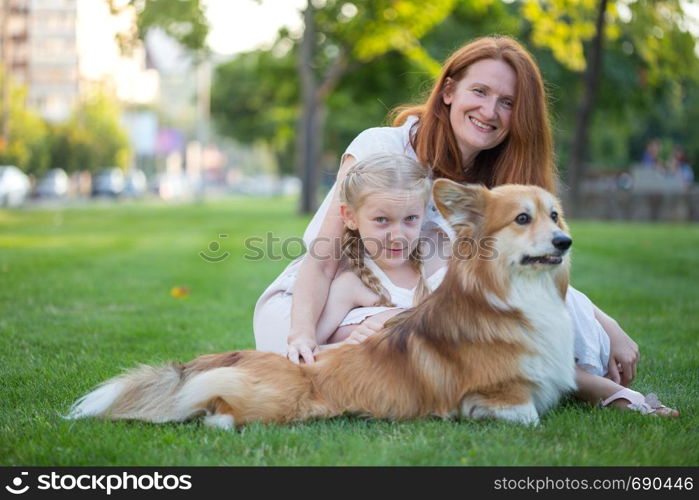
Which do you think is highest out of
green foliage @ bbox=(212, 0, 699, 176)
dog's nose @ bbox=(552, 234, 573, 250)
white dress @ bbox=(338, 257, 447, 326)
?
green foliage @ bbox=(212, 0, 699, 176)

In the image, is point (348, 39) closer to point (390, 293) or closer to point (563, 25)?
point (563, 25)

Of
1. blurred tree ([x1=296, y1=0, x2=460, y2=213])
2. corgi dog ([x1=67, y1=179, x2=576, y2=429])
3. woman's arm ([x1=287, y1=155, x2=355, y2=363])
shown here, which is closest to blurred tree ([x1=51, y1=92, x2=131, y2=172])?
blurred tree ([x1=296, y1=0, x2=460, y2=213])

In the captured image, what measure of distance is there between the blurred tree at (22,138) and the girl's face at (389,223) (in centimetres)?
3609

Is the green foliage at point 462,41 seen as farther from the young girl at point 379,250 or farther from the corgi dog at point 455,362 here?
the corgi dog at point 455,362

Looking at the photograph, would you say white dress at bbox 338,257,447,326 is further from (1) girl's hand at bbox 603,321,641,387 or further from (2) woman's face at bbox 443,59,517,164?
(1) girl's hand at bbox 603,321,641,387

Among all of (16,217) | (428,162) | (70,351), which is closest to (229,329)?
(70,351)

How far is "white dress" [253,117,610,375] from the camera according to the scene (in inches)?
175

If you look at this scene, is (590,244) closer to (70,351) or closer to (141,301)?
(141,301)

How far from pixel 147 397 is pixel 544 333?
1971mm

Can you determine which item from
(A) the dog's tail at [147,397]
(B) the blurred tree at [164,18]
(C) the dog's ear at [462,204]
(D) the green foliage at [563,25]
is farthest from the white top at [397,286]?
(B) the blurred tree at [164,18]

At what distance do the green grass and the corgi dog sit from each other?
99mm

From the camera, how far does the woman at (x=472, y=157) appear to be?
14.8 ft
